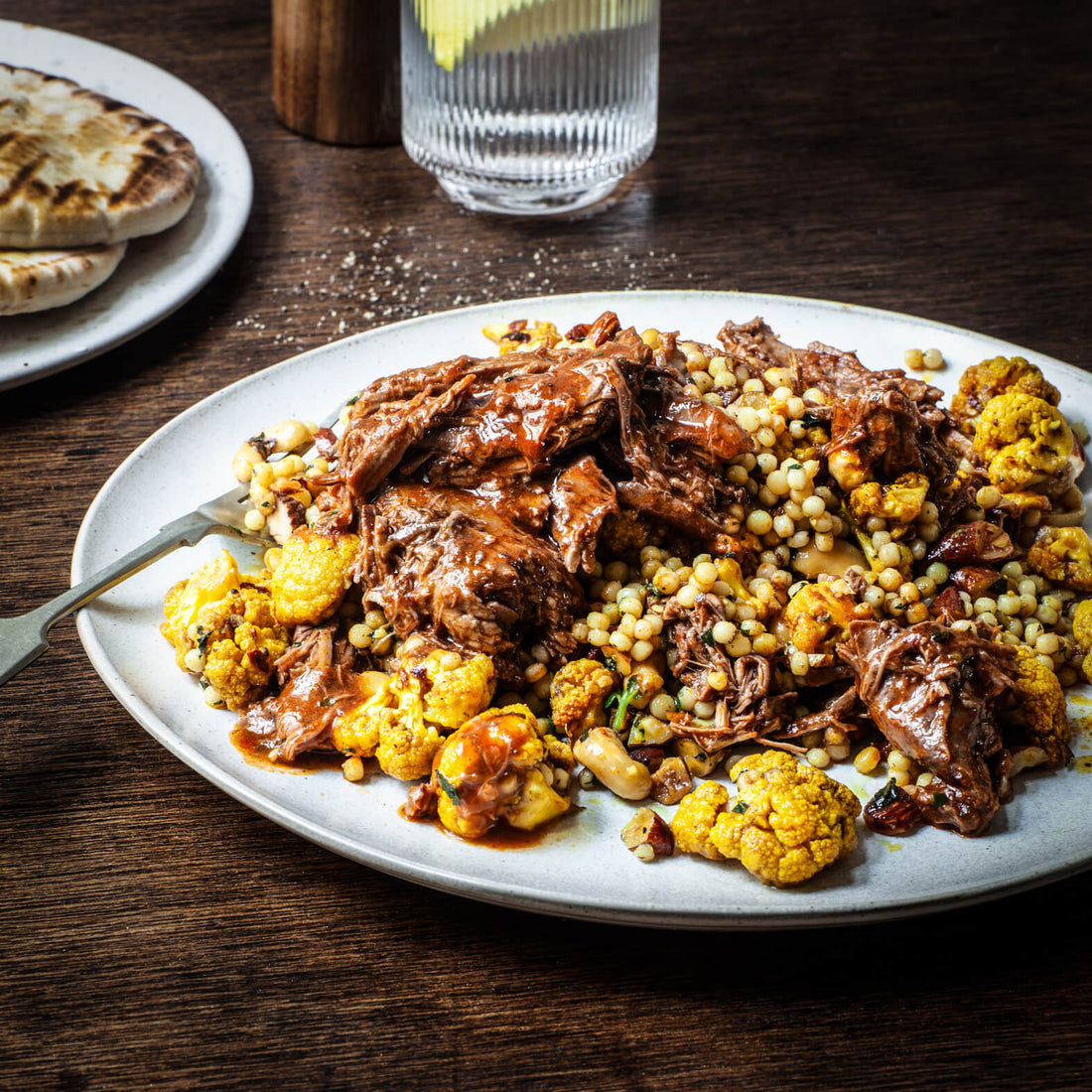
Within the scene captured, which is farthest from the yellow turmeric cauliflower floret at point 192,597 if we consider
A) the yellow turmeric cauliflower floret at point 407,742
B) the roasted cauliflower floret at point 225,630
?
the yellow turmeric cauliflower floret at point 407,742

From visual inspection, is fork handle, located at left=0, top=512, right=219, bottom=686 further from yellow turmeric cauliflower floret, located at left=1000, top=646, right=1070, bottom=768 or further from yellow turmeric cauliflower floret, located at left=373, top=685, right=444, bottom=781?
yellow turmeric cauliflower floret, located at left=1000, top=646, right=1070, bottom=768

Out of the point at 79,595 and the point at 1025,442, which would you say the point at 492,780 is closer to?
the point at 79,595

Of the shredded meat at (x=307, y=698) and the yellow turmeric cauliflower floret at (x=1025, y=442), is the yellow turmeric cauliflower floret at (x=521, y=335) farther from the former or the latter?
the yellow turmeric cauliflower floret at (x=1025, y=442)

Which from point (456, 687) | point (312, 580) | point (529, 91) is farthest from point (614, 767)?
point (529, 91)

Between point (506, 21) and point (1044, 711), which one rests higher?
point (506, 21)

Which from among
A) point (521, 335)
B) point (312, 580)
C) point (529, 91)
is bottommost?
point (312, 580)

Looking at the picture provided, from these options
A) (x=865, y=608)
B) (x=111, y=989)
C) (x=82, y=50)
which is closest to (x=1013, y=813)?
(x=865, y=608)
